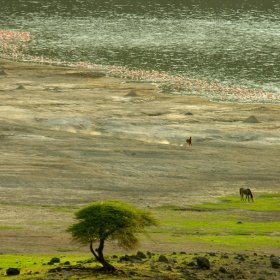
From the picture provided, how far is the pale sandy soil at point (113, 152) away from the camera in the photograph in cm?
4369

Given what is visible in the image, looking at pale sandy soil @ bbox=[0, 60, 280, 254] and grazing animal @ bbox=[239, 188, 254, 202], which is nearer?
pale sandy soil @ bbox=[0, 60, 280, 254]

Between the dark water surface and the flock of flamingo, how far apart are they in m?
2.14

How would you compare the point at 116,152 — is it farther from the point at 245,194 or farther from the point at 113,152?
the point at 245,194

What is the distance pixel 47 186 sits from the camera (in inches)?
1858

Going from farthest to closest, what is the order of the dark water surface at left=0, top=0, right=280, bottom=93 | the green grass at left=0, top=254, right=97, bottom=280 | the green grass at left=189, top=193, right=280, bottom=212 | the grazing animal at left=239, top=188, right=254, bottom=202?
the dark water surface at left=0, top=0, right=280, bottom=93, the grazing animal at left=239, top=188, right=254, bottom=202, the green grass at left=189, top=193, right=280, bottom=212, the green grass at left=0, top=254, right=97, bottom=280

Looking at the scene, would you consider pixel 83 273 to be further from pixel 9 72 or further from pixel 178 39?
pixel 178 39

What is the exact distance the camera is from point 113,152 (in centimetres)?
5459

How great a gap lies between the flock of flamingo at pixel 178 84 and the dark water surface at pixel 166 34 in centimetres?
214

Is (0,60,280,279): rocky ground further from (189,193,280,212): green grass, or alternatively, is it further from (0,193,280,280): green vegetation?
(0,193,280,280): green vegetation

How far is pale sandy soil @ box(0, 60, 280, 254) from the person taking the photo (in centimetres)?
4369

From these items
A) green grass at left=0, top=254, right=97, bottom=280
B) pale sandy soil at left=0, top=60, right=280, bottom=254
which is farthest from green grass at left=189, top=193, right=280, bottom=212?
green grass at left=0, top=254, right=97, bottom=280

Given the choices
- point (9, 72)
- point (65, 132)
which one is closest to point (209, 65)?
point (9, 72)

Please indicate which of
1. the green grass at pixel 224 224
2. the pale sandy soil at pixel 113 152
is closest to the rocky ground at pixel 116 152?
the pale sandy soil at pixel 113 152

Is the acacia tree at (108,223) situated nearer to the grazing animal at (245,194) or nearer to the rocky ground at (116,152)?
the rocky ground at (116,152)
